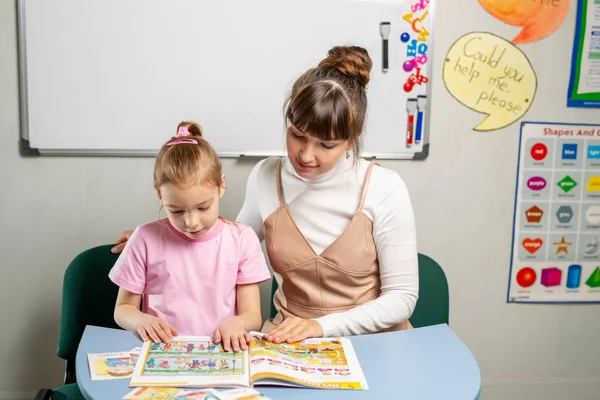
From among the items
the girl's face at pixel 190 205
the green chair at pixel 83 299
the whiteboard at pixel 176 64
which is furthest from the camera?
the whiteboard at pixel 176 64

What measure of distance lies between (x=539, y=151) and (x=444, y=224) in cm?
47

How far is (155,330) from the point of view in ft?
4.24

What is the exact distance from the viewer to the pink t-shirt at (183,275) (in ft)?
4.77

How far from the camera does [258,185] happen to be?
1.72m

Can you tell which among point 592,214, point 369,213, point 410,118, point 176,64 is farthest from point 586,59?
point 176,64

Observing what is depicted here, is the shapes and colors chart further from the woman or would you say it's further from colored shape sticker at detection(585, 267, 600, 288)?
the woman

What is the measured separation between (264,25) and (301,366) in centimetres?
135

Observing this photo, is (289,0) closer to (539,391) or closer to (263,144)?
(263,144)

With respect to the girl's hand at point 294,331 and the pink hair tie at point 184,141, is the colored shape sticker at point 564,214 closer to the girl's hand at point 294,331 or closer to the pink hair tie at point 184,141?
the girl's hand at point 294,331

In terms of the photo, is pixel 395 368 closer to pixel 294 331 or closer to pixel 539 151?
pixel 294 331

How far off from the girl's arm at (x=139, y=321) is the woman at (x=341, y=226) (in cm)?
34

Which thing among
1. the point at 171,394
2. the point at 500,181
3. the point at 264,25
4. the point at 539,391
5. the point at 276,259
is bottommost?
the point at 539,391

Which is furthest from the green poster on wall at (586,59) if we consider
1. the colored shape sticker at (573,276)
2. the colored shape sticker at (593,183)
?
the colored shape sticker at (573,276)

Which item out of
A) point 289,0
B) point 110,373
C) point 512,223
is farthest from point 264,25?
point 110,373
